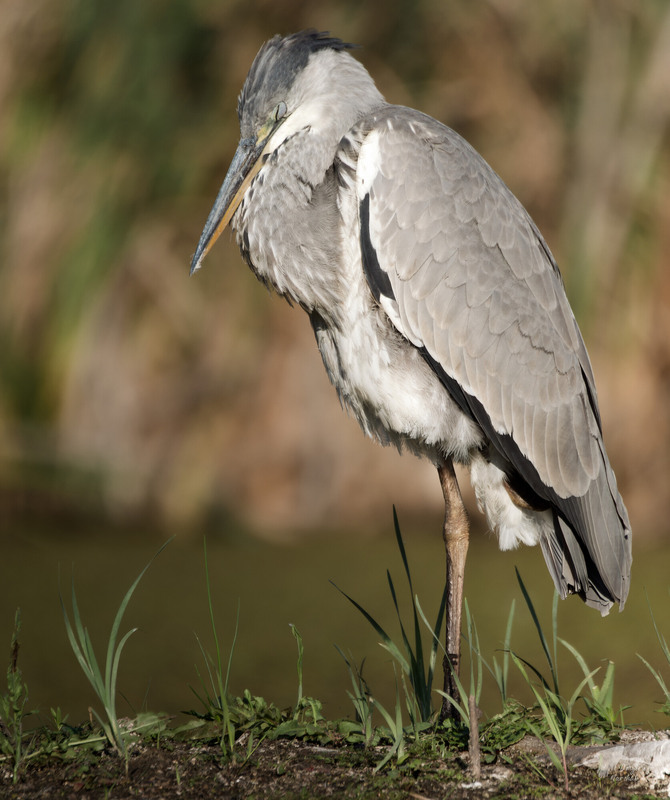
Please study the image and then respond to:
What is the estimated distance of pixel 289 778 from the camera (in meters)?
1.78

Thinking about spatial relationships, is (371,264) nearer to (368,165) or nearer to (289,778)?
(368,165)

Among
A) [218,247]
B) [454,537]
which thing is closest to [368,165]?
[454,537]

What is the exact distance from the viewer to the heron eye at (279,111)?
2.55 meters

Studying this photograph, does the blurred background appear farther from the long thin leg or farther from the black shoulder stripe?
the black shoulder stripe

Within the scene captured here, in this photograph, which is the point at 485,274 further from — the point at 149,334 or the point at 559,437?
the point at 149,334

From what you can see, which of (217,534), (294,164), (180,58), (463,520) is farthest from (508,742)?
(180,58)

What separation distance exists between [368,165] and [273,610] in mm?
2056

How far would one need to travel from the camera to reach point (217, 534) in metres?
4.47

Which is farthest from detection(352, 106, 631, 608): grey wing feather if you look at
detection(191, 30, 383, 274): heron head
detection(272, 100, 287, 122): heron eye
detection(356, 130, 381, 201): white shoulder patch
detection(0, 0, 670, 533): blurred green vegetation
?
detection(0, 0, 670, 533): blurred green vegetation

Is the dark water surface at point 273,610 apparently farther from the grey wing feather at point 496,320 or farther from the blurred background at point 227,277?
the grey wing feather at point 496,320

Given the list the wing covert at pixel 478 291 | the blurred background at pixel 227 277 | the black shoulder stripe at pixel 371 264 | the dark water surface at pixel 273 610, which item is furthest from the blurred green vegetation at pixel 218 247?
the black shoulder stripe at pixel 371 264

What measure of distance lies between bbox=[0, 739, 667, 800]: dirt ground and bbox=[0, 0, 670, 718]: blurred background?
2.27 meters

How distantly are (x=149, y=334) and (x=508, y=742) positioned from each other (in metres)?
2.96

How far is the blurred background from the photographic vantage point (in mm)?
4348
